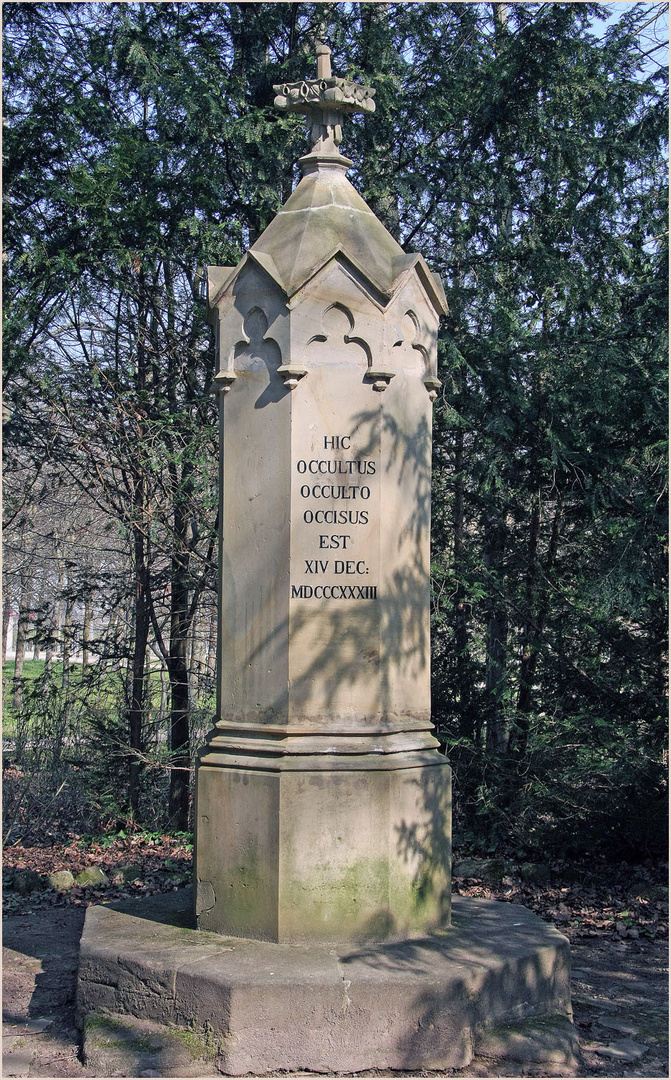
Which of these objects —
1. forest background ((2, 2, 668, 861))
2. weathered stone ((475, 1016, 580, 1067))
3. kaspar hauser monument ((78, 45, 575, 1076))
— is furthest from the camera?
forest background ((2, 2, 668, 861))

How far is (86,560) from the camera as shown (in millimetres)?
10477

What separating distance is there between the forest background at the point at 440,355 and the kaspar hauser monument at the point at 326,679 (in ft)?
11.7

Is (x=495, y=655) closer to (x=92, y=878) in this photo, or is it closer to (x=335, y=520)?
(x=92, y=878)

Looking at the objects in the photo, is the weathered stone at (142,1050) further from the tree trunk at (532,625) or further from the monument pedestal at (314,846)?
the tree trunk at (532,625)

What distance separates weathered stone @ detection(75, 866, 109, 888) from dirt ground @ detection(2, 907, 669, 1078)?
0.85 m

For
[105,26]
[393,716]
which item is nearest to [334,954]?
[393,716]

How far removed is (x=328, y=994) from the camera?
4.07 metres

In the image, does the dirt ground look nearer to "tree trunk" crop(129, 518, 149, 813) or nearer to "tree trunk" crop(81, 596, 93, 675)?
"tree trunk" crop(129, 518, 149, 813)

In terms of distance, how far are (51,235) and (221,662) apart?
5.87 metres

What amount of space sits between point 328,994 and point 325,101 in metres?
4.34

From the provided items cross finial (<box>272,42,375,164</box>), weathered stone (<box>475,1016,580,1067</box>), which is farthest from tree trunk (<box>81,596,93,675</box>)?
weathered stone (<box>475,1016,580,1067</box>)

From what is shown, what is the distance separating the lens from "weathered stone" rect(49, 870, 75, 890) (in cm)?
810

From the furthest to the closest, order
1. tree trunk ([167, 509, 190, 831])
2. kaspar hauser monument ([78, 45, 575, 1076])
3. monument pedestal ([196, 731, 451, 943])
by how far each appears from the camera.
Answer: tree trunk ([167, 509, 190, 831]), monument pedestal ([196, 731, 451, 943]), kaspar hauser monument ([78, 45, 575, 1076])

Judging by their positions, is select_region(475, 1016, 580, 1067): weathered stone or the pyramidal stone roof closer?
select_region(475, 1016, 580, 1067): weathered stone
